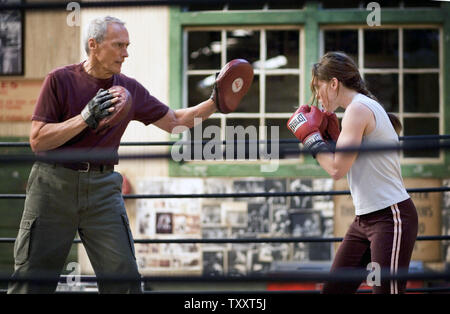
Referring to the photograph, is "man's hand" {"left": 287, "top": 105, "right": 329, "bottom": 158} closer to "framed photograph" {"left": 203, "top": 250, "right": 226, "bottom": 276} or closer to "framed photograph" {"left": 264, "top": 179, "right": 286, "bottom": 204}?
"framed photograph" {"left": 264, "top": 179, "right": 286, "bottom": 204}

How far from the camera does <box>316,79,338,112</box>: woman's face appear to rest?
227 centimetres

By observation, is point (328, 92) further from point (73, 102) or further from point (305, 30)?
point (305, 30)

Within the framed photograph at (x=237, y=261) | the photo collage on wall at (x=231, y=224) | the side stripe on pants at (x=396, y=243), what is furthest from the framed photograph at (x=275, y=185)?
the side stripe on pants at (x=396, y=243)

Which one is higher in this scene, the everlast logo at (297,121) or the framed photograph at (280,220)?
the everlast logo at (297,121)

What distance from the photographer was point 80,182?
2.21 m

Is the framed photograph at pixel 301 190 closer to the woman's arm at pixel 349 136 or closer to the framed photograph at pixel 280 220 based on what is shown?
the framed photograph at pixel 280 220

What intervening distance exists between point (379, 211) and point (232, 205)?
3.23 meters

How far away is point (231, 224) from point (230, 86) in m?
2.83

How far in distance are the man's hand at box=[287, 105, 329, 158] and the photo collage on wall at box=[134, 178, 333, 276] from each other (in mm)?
3001

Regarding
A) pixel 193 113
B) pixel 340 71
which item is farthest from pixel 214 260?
pixel 340 71

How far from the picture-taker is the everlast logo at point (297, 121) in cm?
223

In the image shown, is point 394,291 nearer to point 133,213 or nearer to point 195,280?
point 195,280

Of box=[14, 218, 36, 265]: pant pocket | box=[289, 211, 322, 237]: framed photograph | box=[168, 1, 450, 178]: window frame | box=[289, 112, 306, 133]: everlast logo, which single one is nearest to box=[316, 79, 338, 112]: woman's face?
box=[289, 112, 306, 133]: everlast logo

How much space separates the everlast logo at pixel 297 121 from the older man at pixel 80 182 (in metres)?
0.63
